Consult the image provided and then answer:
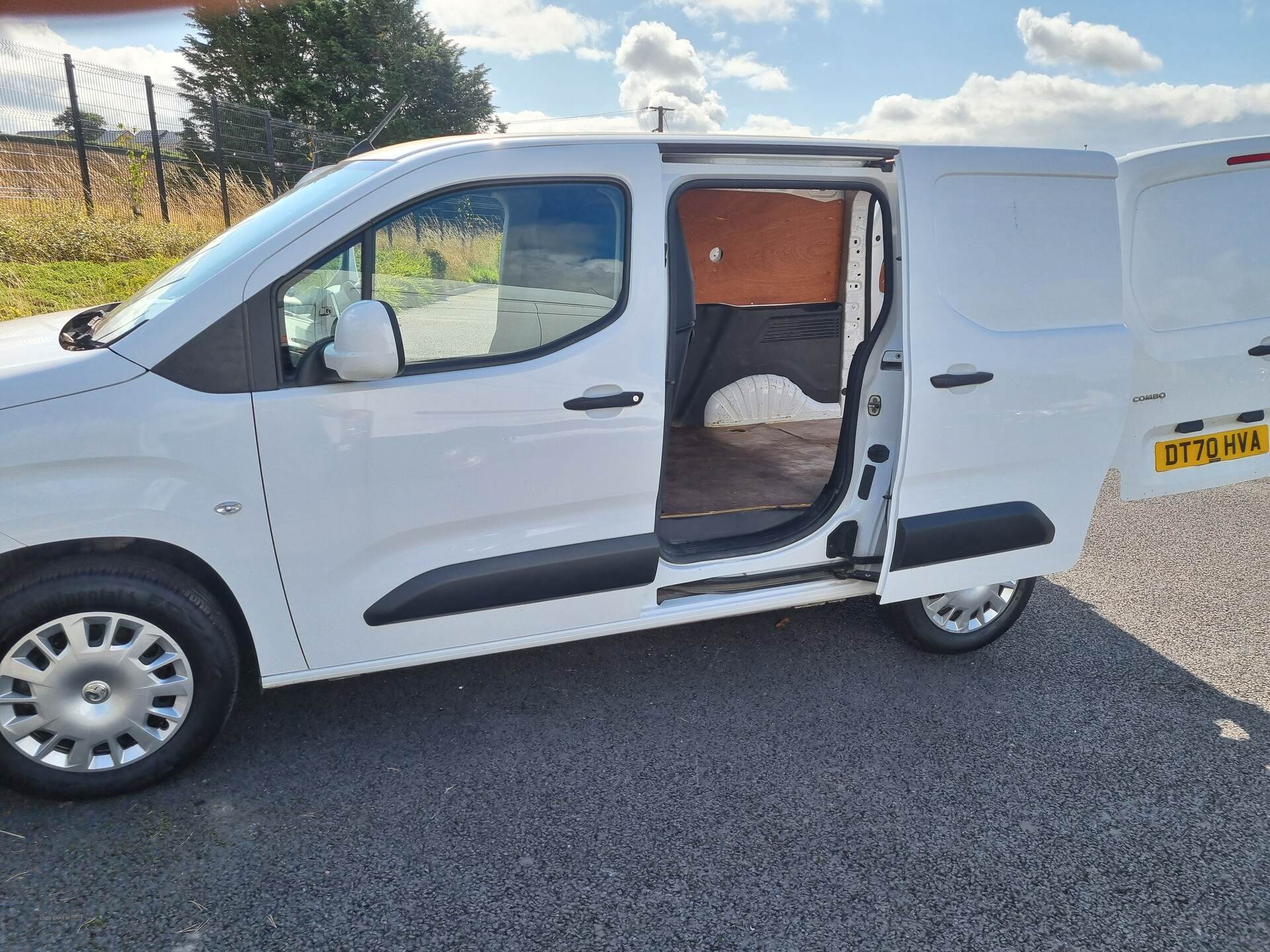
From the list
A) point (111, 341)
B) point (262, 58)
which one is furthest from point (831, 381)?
point (262, 58)

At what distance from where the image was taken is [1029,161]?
3.16m

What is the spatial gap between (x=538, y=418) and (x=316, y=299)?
0.76 m

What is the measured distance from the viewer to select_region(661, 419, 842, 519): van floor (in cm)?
386

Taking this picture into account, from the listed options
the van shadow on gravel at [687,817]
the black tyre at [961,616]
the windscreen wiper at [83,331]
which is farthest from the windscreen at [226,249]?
the black tyre at [961,616]

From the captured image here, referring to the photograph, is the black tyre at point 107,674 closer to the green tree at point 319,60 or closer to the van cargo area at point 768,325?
the van cargo area at point 768,325

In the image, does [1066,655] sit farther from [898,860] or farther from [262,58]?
[262,58]

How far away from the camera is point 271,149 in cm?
1403

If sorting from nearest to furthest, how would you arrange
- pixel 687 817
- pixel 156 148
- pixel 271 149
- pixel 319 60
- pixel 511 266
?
pixel 687 817 < pixel 511 266 < pixel 156 148 < pixel 271 149 < pixel 319 60

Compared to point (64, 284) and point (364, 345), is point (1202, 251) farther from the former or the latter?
point (64, 284)

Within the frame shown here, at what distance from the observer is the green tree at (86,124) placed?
408 inches

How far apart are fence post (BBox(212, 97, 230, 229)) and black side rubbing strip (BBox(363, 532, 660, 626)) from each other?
1189 centimetres

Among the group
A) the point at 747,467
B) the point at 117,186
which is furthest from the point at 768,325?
the point at 117,186

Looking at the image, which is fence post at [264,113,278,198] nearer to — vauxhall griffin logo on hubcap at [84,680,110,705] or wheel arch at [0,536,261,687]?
wheel arch at [0,536,261,687]

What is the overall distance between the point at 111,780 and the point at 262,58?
32.9m
